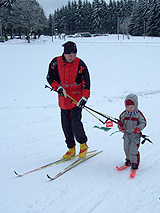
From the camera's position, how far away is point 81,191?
9.60 feet

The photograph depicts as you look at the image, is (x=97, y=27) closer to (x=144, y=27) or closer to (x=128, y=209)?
(x=144, y=27)

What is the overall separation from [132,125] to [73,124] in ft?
3.20

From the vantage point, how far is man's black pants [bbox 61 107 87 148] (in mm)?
3729

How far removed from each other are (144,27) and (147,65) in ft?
144

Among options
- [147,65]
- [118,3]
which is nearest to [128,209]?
[147,65]

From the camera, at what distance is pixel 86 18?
72.9 meters

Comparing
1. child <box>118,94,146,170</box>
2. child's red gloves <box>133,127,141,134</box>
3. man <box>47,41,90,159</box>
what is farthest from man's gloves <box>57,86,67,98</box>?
child's red gloves <box>133,127,141,134</box>

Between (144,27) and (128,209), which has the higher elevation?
(144,27)

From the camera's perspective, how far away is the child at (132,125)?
126 inches

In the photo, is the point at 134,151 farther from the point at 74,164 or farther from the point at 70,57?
the point at 70,57

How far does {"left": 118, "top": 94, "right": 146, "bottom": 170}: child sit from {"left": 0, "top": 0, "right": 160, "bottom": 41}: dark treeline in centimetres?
4430

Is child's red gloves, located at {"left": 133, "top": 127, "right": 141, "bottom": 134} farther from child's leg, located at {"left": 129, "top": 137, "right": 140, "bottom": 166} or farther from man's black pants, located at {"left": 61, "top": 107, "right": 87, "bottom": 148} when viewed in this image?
man's black pants, located at {"left": 61, "top": 107, "right": 87, "bottom": 148}

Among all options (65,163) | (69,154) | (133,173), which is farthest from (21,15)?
(133,173)

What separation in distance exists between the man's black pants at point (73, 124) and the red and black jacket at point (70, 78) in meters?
0.12
